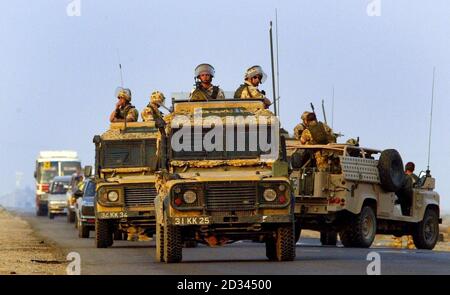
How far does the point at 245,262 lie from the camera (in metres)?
25.2

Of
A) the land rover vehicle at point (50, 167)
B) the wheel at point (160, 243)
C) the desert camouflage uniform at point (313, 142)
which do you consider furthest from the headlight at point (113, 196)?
the land rover vehicle at point (50, 167)

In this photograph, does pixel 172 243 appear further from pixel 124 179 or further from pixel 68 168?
pixel 68 168

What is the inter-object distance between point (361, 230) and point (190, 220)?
947 cm

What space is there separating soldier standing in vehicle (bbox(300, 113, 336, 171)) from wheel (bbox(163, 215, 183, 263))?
8500 millimetres

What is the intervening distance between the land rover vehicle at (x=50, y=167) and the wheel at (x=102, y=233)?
168ft

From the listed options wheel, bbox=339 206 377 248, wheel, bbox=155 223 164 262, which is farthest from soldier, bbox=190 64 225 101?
wheel, bbox=339 206 377 248

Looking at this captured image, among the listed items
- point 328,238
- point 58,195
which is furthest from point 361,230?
point 58,195

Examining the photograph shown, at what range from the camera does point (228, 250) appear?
101 ft

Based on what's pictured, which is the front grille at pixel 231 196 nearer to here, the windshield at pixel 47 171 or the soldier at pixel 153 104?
the soldier at pixel 153 104

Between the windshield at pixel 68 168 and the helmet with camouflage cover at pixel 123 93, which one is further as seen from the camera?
the windshield at pixel 68 168

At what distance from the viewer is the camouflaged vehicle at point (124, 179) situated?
30672mm
